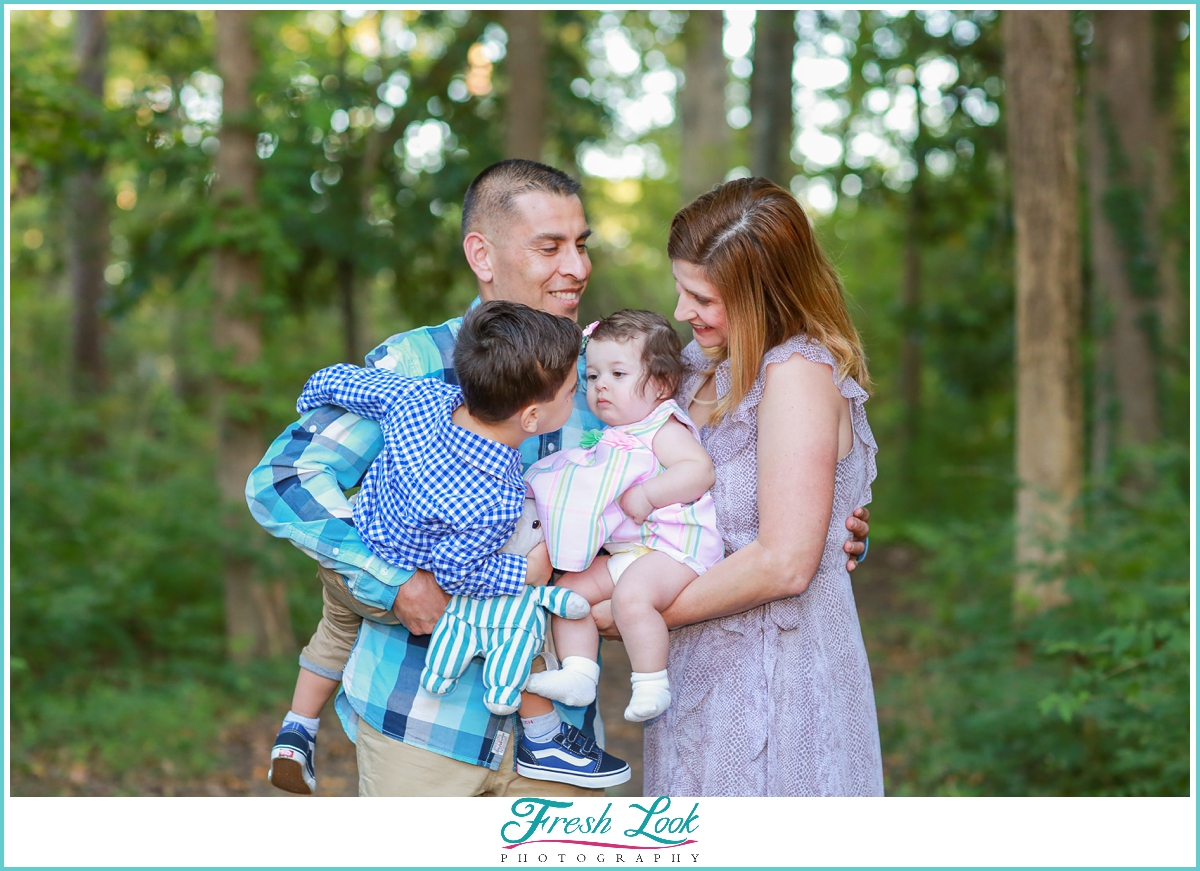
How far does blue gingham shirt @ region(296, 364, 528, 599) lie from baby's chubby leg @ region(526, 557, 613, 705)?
16cm

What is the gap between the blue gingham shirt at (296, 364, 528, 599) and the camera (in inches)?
91.4

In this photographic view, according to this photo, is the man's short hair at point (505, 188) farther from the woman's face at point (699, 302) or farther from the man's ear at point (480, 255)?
the woman's face at point (699, 302)

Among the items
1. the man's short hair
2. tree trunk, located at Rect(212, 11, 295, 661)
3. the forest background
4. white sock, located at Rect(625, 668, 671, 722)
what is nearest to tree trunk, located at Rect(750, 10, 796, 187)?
the forest background

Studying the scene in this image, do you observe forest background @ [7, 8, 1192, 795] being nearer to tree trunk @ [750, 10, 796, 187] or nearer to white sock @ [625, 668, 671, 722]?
tree trunk @ [750, 10, 796, 187]

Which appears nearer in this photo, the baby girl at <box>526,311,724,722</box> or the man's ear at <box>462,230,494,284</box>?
the baby girl at <box>526,311,724,722</box>

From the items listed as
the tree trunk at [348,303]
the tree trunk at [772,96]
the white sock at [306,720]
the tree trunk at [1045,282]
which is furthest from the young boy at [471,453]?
the tree trunk at [772,96]

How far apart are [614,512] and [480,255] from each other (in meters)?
0.88

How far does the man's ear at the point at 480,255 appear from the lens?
288 cm

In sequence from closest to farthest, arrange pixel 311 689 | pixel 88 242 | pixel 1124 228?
pixel 311 689 → pixel 1124 228 → pixel 88 242

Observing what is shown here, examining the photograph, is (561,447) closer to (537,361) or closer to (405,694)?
(537,361)

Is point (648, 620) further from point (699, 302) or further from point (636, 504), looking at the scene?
point (699, 302)

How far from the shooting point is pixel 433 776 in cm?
246

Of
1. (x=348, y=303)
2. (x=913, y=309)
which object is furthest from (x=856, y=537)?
(x=913, y=309)

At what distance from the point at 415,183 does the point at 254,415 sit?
2.90 metres
